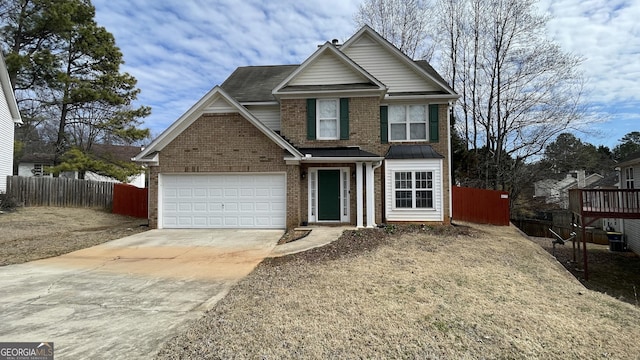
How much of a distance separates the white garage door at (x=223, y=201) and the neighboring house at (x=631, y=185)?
17799 millimetres

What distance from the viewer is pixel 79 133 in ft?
84.1

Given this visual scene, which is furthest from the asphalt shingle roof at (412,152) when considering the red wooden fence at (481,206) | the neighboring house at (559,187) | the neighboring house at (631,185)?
the neighboring house at (559,187)

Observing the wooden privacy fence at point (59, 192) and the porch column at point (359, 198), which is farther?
the wooden privacy fence at point (59, 192)

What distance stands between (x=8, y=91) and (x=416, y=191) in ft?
73.7

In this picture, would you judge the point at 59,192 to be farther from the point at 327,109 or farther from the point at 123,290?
the point at 123,290

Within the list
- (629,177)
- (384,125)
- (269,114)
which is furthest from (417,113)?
(629,177)

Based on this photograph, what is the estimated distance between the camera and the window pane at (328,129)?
1353 cm

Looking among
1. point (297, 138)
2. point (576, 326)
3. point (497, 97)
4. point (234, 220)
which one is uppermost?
point (497, 97)

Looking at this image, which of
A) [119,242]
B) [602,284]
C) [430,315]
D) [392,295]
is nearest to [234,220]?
[119,242]

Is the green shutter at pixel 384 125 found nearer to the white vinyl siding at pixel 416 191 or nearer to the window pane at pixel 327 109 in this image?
the white vinyl siding at pixel 416 191

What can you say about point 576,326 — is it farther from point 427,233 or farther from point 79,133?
point 79,133

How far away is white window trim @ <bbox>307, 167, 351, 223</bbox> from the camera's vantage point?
1290 cm

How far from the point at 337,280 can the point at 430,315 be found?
1.99 m

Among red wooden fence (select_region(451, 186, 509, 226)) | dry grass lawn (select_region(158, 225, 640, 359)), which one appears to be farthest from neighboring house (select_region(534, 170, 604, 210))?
dry grass lawn (select_region(158, 225, 640, 359))
